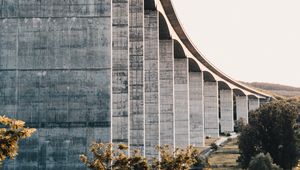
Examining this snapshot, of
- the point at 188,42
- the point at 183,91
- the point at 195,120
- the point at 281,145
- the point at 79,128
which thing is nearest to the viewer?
the point at 79,128

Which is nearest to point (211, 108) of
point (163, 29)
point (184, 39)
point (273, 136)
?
point (184, 39)

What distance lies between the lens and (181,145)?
8900cm

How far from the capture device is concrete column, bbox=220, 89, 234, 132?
5103 inches

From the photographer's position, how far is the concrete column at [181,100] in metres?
88.4

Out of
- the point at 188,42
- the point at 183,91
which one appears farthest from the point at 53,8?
the point at 183,91

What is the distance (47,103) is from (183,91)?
1759 inches

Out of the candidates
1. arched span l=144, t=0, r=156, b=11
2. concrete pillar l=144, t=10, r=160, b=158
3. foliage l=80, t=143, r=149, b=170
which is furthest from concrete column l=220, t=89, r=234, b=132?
foliage l=80, t=143, r=149, b=170

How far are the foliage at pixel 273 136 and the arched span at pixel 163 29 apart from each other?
15.4m

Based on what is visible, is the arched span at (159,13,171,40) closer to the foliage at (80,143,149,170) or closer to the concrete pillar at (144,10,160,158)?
the concrete pillar at (144,10,160,158)

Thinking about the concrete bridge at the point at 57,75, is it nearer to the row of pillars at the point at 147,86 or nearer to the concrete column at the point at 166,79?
the row of pillars at the point at 147,86

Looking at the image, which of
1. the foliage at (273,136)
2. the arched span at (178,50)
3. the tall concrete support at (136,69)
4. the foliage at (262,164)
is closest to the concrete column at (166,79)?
the arched span at (178,50)

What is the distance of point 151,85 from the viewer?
65375 millimetres

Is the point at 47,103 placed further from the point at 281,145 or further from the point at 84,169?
the point at 281,145

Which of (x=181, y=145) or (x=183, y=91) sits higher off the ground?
(x=183, y=91)
